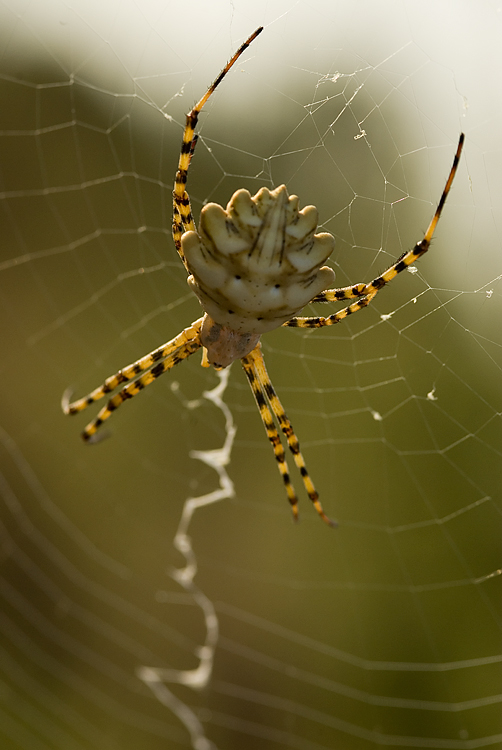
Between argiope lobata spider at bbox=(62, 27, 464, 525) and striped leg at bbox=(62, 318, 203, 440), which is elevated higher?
striped leg at bbox=(62, 318, 203, 440)

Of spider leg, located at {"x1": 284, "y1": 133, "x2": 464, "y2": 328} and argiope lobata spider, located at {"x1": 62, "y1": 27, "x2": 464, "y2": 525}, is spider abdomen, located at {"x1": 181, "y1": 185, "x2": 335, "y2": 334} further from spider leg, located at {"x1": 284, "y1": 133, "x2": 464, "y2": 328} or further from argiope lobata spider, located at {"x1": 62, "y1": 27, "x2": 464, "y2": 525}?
spider leg, located at {"x1": 284, "y1": 133, "x2": 464, "y2": 328}

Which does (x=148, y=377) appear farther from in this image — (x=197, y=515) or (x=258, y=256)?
(x=197, y=515)

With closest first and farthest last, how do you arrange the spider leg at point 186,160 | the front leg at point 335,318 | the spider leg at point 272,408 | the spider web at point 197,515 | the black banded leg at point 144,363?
the spider leg at point 186,160, the front leg at point 335,318, the black banded leg at point 144,363, the spider leg at point 272,408, the spider web at point 197,515

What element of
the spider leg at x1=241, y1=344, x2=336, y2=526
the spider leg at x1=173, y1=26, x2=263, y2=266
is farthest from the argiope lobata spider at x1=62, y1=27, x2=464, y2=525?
the spider leg at x1=241, y1=344, x2=336, y2=526

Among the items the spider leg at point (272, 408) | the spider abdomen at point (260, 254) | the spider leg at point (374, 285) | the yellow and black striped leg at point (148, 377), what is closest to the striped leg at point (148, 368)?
the yellow and black striped leg at point (148, 377)

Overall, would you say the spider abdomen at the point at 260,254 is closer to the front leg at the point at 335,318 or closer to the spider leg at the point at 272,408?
the front leg at the point at 335,318
